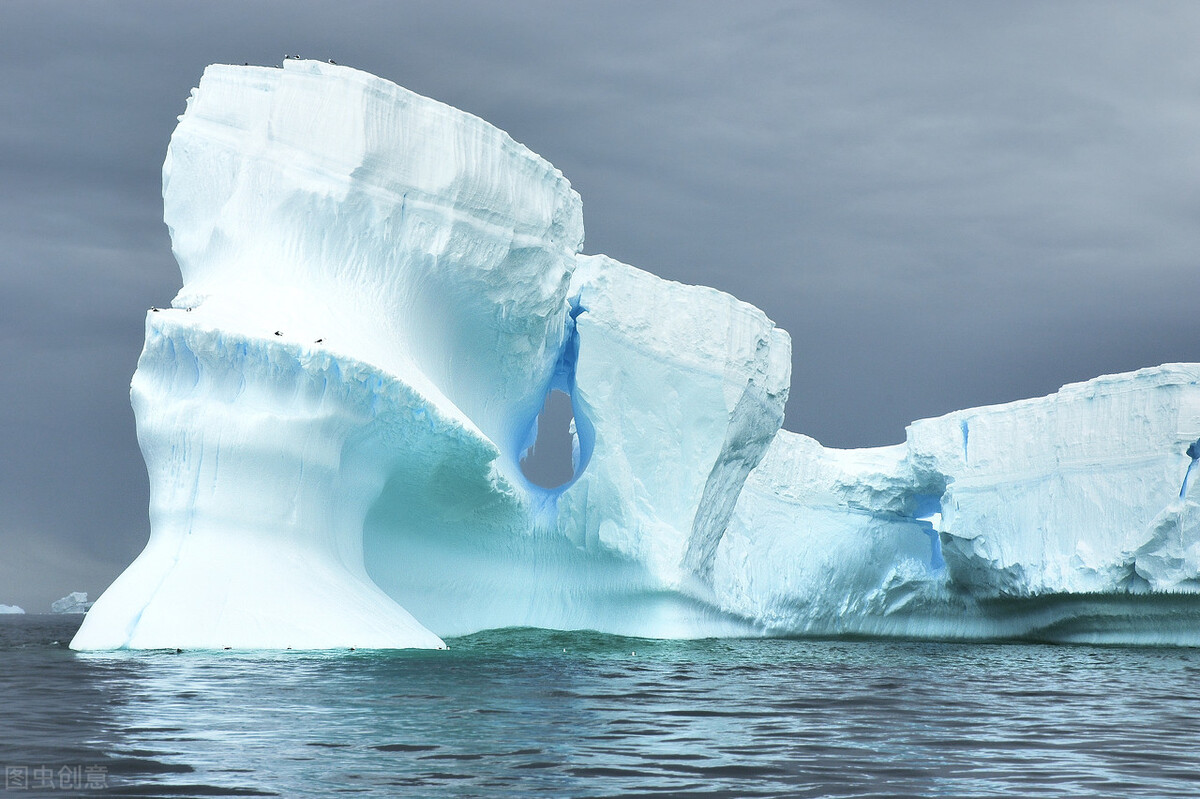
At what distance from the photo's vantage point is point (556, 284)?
15.2 meters

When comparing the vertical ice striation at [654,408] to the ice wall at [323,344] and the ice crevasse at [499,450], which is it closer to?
the ice crevasse at [499,450]

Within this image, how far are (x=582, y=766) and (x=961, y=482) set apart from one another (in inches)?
666

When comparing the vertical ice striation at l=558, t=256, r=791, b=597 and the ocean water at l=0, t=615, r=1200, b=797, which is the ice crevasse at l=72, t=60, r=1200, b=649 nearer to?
the vertical ice striation at l=558, t=256, r=791, b=597

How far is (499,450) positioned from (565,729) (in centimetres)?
806

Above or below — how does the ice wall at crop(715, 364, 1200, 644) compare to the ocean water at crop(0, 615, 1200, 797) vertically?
above

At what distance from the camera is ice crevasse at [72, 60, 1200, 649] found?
11719 millimetres

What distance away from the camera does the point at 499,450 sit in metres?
14.5

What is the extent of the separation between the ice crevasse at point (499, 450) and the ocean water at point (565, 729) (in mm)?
1842

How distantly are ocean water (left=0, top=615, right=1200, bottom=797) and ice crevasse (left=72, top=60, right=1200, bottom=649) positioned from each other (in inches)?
72.5

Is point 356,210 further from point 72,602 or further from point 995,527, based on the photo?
point 72,602

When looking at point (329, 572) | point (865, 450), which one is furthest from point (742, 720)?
point (865, 450)

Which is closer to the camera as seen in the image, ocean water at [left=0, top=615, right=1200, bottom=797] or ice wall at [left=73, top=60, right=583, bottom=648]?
ocean water at [left=0, top=615, right=1200, bottom=797]

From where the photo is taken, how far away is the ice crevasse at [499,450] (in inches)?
461

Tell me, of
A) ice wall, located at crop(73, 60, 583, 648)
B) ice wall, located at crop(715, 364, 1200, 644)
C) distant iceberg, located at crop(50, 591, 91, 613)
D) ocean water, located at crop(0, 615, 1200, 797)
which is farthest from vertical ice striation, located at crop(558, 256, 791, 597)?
distant iceberg, located at crop(50, 591, 91, 613)
